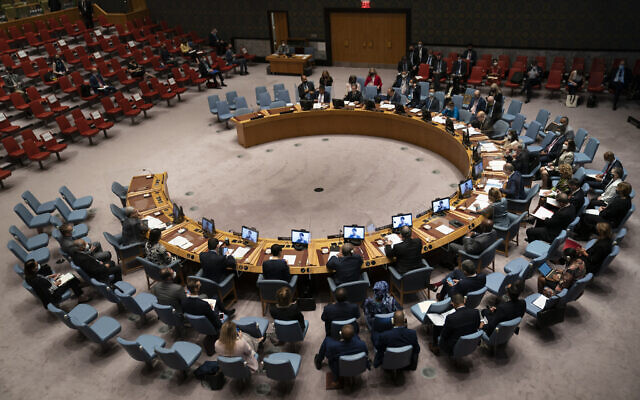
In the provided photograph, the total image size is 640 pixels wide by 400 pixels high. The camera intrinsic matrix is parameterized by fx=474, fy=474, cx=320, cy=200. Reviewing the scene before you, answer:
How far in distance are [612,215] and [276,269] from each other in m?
6.12

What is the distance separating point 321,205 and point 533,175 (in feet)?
15.5

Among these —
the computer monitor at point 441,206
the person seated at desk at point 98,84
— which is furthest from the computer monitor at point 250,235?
the person seated at desk at point 98,84

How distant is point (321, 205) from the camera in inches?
439

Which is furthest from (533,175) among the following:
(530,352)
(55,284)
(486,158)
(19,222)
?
(19,222)

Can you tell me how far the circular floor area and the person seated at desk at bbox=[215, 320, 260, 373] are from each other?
4100 millimetres

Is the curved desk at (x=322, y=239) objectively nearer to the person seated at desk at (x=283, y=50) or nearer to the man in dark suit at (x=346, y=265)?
the man in dark suit at (x=346, y=265)

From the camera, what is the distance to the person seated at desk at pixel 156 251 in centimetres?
809

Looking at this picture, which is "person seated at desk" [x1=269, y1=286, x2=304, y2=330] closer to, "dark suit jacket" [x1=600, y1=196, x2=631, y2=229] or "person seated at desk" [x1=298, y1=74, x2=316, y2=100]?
A: "dark suit jacket" [x1=600, y1=196, x2=631, y2=229]

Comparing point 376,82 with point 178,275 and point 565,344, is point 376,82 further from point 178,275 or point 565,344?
point 565,344

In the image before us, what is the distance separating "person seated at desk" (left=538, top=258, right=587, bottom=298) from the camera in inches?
279

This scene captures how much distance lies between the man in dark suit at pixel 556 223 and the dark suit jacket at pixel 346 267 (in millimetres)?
3605

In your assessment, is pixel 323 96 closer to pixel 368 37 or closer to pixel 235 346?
pixel 368 37

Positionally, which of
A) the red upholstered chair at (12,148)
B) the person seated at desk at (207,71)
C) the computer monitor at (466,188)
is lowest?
the computer monitor at (466,188)

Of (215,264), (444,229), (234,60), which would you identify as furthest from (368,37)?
(215,264)
